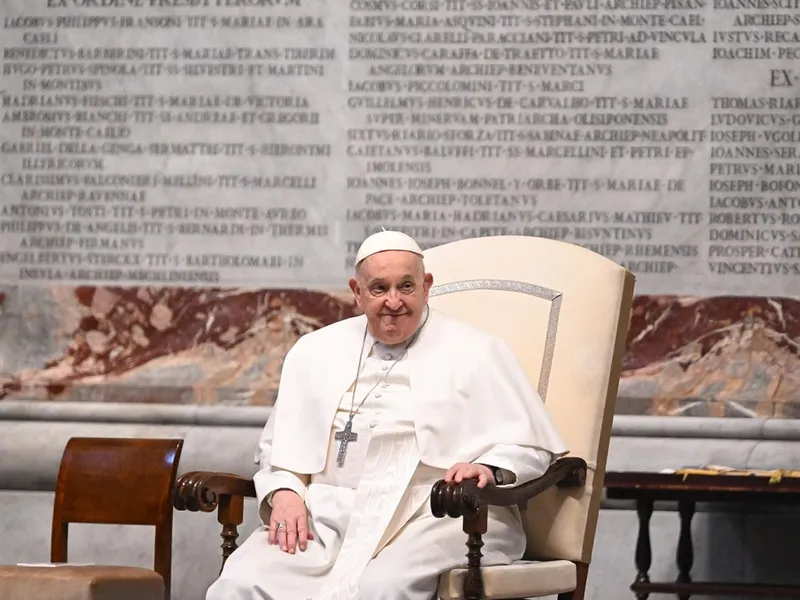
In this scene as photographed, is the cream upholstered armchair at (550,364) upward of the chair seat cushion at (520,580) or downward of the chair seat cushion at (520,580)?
upward

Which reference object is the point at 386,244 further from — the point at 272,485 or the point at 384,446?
the point at 272,485

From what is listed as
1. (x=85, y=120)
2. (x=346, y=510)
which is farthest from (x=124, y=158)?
(x=346, y=510)

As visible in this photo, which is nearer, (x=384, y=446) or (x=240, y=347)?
(x=384, y=446)

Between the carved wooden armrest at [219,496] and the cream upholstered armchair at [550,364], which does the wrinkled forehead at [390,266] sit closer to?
the cream upholstered armchair at [550,364]

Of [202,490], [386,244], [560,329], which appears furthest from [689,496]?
[202,490]

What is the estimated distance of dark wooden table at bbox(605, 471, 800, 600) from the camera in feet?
14.7

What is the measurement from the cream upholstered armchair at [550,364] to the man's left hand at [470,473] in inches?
3.1

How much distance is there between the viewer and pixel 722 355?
553 cm

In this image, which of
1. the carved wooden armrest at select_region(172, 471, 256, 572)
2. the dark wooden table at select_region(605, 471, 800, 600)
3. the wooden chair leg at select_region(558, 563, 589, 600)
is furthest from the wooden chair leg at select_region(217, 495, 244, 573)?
the dark wooden table at select_region(605, 471, 800, 600)

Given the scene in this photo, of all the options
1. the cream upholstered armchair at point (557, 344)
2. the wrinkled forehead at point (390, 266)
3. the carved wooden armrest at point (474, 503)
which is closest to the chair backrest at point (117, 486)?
the wrinkled forehead at point (390, 266)

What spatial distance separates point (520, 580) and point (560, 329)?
0.94 metres

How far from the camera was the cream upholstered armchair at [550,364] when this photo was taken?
12.9 ft

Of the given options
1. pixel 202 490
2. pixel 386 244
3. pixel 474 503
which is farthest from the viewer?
pixel 386 244

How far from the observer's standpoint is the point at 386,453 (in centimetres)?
412
